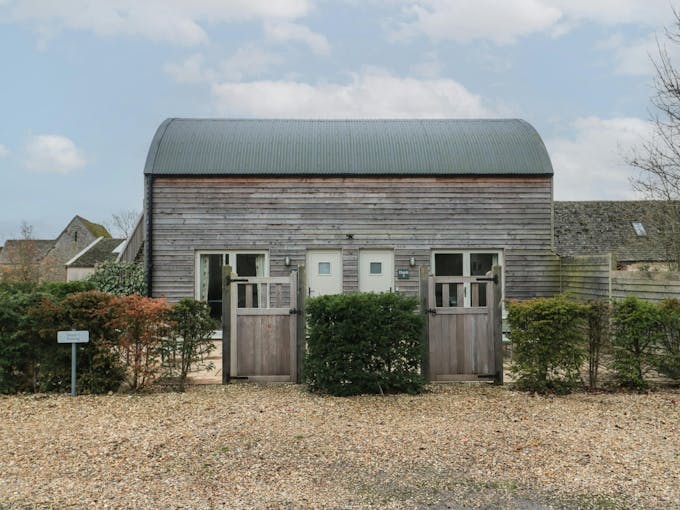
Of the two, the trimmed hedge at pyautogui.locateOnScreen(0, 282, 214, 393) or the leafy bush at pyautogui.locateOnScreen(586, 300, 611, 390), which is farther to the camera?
the leafy bush at pyautogui.locateOnScreen(586, 300, 611, 390)

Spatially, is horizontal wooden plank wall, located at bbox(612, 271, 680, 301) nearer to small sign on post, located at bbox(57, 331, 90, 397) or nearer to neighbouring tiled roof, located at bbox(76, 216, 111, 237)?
small sign on post, located at bbox(57, 331, 90, 397)

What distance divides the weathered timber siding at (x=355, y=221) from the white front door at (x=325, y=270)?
23cm

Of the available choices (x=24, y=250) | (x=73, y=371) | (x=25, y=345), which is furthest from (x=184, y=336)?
(x=24, y=250)

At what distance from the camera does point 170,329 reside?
22.6ft

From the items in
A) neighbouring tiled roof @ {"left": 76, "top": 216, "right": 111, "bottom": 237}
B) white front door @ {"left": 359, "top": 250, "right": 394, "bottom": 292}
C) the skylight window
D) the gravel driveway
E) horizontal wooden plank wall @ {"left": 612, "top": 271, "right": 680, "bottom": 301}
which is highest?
neighbouring tiled roof @ {"left": 76, "top": 216, "right": 111, "bottom": 237}

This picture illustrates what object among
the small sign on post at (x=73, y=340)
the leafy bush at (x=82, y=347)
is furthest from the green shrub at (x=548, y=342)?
the small sign on post at (x=73, y=340)

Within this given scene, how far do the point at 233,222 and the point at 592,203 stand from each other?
64.7ft

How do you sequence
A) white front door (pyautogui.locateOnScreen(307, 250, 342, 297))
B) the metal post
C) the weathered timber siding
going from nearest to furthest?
the metal post → the weathered timber siding → white front door (pyautogui.locateOnScreen(307, 250, 342, 297))

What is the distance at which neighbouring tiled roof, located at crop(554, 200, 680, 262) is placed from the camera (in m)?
23.4

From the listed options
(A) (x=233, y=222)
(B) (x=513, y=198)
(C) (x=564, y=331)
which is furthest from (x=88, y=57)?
(C) (x=564, y=331)

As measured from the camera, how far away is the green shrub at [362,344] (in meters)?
6.51

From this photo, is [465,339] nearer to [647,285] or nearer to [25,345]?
[647,285]

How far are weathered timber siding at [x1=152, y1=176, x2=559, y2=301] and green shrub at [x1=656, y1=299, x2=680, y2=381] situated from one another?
6.33 meters

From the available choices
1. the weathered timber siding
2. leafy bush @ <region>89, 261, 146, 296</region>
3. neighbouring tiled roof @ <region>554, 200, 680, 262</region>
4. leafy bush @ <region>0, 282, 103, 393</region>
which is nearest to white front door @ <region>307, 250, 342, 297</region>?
the weathered timber siding
